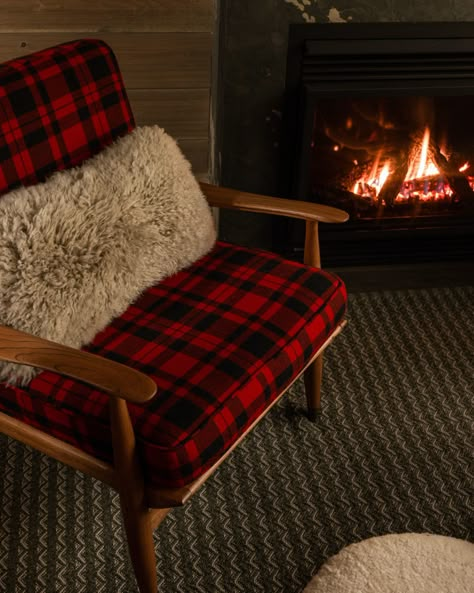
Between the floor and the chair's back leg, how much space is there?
1.26 meters

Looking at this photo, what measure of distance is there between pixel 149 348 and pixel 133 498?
285mm

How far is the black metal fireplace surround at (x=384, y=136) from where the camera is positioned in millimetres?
2018

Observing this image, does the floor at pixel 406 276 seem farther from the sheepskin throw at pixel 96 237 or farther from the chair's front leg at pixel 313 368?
the sheepskin throw at pixel 96 237

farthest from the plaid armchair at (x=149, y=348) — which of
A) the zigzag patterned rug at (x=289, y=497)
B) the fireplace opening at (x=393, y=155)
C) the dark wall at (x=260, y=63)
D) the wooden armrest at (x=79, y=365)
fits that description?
the fireplace opening at (x=393, y=155)

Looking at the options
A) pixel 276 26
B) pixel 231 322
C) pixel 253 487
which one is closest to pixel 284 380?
pixel 231 322

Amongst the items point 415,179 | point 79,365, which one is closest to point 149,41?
point 415,179

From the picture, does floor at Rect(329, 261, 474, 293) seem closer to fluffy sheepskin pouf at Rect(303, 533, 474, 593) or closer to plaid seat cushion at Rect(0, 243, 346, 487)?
plaid seat cushion at Rect(0, 243, 346, 487)

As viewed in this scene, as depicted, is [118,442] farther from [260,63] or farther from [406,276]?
[406,276]

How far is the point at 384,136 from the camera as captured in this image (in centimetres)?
228

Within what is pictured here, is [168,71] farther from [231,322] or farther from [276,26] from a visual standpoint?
[231,322]

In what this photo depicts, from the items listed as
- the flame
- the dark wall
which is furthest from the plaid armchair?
the flame

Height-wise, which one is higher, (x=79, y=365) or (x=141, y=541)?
(x=79, y=365)

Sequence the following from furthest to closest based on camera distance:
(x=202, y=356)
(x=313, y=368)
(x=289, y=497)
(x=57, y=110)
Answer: (x=313, y=368), (x=289, y=497), (x=57, y=110), (x=202, y=356)

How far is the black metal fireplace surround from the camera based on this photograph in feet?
6.62
